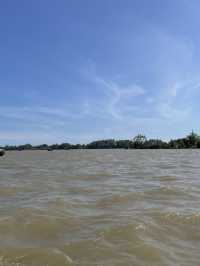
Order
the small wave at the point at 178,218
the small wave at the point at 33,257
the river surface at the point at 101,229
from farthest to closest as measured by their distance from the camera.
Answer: the small wave at the point at 178,218, the river surface at the point at 101,229, the small wave at the point at 33,257

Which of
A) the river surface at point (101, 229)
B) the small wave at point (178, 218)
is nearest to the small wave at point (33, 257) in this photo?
the river surface at point (101, 229)

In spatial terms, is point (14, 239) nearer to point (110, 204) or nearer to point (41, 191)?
point (110, 204)

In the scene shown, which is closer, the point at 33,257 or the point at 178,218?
the point at 33,257

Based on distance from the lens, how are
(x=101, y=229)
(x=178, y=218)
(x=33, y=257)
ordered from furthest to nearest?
(x=178, y=218) < (x=101, y=229) < (x=33, y=257)

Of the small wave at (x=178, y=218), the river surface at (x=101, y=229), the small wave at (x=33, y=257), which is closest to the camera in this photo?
the small wave at (x=33, y=257)

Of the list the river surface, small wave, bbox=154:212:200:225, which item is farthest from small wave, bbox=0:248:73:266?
small wave, bbox=154:212:200:225

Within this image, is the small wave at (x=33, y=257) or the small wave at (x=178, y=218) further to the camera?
the small wave at (x=178, y=218)

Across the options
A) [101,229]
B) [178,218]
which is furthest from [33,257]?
[178,218]

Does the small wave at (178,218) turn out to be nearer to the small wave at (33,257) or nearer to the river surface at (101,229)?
the river surface at (101,229)

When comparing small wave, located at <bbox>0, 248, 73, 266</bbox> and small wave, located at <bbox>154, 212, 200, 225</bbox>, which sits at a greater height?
small wave, located at <bbox>154, 212, 200, 225</bbox>

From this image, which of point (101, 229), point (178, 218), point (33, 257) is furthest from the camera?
point (178, 218)

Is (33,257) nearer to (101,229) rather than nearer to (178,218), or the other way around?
(101,229)

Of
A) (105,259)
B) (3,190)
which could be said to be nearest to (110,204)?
(105,259)

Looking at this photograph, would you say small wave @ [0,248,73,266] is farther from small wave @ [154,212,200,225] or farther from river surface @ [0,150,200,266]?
small wave @ [154,212,200,225]
